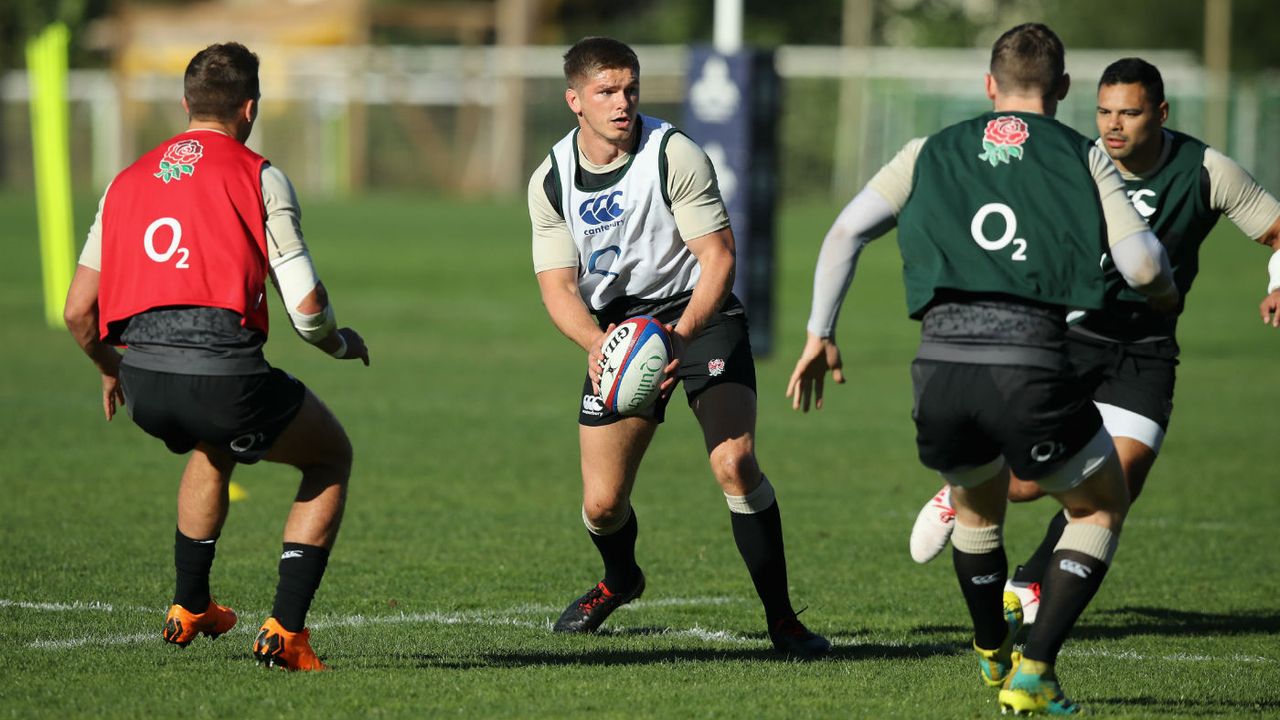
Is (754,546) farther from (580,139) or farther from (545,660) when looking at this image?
(580,139)

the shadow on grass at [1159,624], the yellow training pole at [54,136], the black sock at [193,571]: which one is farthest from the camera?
the yellow training pole at [54,136]

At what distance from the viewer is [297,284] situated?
18.4 feet

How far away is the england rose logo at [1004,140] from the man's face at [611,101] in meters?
1.51

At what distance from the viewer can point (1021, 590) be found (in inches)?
290

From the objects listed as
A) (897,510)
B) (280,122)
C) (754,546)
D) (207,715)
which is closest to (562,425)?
(897,510)

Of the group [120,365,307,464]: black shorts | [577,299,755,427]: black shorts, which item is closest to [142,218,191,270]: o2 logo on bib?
[120,365,307,464]: black shorts

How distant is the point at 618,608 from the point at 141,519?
315 cm

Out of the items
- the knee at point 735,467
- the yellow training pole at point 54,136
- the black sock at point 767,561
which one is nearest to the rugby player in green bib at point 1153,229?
the black sock at point 767,561

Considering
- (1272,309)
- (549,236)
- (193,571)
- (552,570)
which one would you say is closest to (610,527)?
(549,236)

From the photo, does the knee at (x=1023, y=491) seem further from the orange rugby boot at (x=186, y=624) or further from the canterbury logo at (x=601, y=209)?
the orange rugby boot at (x=186, y=624)

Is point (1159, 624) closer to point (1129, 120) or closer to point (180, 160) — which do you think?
point (1129, 120)

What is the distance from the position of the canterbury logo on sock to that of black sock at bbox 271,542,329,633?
7.86 feet

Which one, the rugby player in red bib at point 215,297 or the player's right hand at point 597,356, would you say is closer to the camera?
the rugby player in red bib at point 215,297

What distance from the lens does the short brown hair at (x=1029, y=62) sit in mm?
5289
